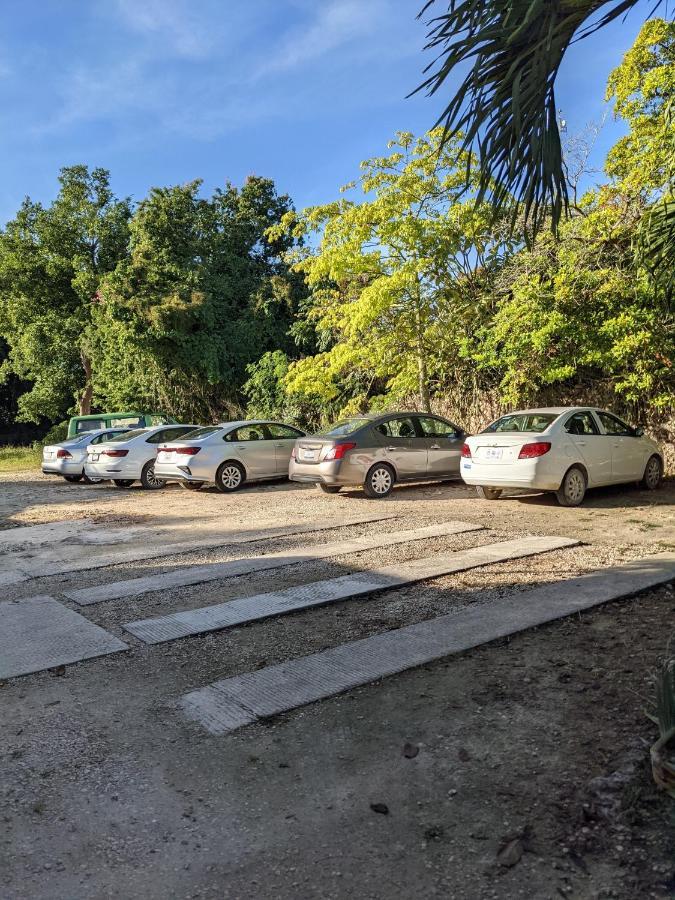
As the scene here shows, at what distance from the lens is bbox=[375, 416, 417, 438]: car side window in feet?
44.6

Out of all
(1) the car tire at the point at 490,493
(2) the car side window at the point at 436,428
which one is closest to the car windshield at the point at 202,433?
(2) the car side window at the point at 436,428

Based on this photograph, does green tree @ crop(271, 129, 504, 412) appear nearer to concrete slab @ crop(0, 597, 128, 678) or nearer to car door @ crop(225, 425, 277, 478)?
car door @ crop(225, 425, 277, 478)

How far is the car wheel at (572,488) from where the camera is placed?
11.2 metres

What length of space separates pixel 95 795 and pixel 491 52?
4.04m

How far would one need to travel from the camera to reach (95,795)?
324 cm

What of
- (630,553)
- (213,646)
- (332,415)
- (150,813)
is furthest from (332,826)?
(332,415)

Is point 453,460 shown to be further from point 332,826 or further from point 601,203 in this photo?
point 332,826

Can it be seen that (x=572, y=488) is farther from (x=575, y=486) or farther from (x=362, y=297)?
(x=362, y=297)

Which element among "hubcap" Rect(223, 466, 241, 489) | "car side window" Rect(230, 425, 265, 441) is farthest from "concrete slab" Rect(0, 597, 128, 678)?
"car side window" Rect(230, 425, 265, 441)

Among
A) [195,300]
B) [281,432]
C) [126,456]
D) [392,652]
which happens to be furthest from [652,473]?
[195,300]

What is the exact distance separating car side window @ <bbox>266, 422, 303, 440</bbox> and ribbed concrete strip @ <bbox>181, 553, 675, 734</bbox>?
32.8 feet

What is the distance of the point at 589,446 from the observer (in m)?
11.5

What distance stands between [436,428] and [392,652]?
32.2ft

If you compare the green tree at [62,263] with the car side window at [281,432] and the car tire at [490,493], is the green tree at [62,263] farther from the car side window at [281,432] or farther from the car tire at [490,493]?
the car tire at [490,493]
